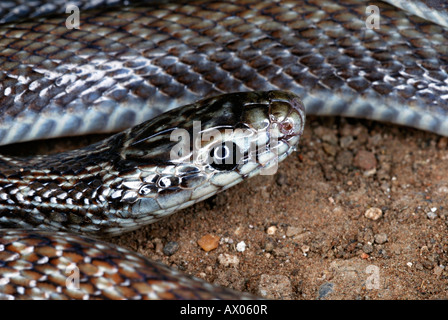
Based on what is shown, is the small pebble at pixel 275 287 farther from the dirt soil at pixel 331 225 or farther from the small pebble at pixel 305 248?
the small pebble at pixel 305 248

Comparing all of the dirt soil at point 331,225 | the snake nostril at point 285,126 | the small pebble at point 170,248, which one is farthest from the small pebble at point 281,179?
the small pebble at point 170,248

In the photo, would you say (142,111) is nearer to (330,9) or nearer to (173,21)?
(173,21)

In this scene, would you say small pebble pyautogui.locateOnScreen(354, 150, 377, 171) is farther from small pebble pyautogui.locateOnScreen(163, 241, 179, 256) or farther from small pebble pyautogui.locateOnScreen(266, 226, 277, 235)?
small pebble pyautogui.locateOnScreen(163, 241, 179, 256)

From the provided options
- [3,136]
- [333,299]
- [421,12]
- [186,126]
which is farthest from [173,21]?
[333,299]

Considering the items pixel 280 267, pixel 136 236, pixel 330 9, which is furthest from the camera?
pixel 330 9

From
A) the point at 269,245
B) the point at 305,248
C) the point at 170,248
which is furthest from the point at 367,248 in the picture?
the point at 170,248

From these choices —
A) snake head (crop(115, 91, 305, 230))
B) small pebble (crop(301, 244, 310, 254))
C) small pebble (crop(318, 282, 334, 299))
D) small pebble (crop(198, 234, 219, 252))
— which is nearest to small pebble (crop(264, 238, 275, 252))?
small pebble (crop(301, 244, 310, 254))

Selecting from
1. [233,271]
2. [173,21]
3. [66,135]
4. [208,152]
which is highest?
[173,21]
